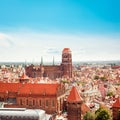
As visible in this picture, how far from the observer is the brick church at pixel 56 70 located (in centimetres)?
10256

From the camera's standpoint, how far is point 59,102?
49594 millimetres

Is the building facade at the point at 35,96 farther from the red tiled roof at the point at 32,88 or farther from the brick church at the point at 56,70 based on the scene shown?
the brick church at the point at 56,70

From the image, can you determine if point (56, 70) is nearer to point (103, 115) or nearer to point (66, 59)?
point (66, 59)

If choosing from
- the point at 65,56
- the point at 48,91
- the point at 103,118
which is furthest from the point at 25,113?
the point at 65,56

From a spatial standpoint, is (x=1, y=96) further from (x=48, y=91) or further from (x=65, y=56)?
(x=65, y=56)

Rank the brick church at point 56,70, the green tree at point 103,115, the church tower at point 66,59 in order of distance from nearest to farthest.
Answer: the green tree at point 103,115
the church tower at point 66,59
the brick church at point 56,70

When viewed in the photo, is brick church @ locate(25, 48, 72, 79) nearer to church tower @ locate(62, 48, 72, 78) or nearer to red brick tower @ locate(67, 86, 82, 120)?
church tower @ locate(62, 48, 72, 78)

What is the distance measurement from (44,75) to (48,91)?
5640 centimetres

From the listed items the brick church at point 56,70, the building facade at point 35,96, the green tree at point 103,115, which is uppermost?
the brick church at point 56,70

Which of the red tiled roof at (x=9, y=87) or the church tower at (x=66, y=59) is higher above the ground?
the church tower at (x=66, y=59)

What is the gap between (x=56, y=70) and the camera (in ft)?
347

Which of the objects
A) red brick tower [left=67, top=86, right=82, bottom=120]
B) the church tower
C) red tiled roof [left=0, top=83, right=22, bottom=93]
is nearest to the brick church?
the church tower

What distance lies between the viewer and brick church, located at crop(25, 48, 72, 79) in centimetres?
10256

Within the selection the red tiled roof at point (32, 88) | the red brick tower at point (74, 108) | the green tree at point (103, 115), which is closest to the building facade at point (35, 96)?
the red tiled roof at point (32, 88)
